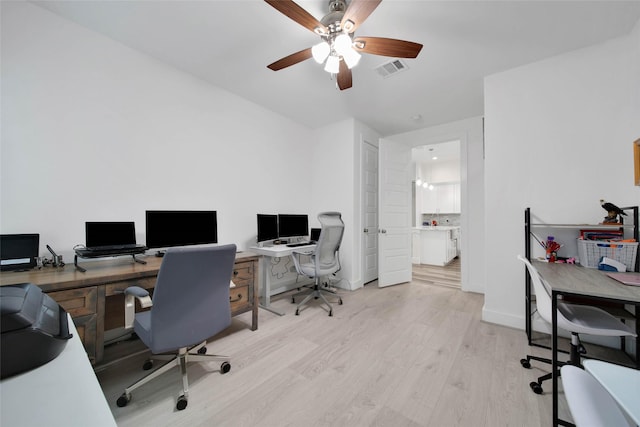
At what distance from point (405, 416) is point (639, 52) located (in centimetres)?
312

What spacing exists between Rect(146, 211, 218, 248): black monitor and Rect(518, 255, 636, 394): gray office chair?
2.72 metres

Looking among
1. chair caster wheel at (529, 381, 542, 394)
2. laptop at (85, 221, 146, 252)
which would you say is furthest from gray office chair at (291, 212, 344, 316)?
chair caster wheel at (529, 381, 542, 394)

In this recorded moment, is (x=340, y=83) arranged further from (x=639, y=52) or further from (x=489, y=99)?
(x=639, y=52)

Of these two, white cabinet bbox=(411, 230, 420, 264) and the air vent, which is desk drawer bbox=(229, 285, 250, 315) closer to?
the air vent

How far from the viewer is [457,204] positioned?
20.4ft

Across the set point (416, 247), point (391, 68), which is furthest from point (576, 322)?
point (416, 247)

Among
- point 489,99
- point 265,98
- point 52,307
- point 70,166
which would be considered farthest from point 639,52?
point 70,166

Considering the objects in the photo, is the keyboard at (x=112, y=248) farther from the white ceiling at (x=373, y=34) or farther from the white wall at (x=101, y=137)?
the white ceiling at (x=373, y=34)

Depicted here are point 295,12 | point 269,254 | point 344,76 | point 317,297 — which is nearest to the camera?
point 295,12

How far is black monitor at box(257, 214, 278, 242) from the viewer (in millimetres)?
3016

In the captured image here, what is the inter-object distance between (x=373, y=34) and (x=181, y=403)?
294 cm

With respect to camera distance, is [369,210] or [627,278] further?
[369,210]

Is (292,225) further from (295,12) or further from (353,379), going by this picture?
(295,12)

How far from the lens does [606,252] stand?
178 cm
